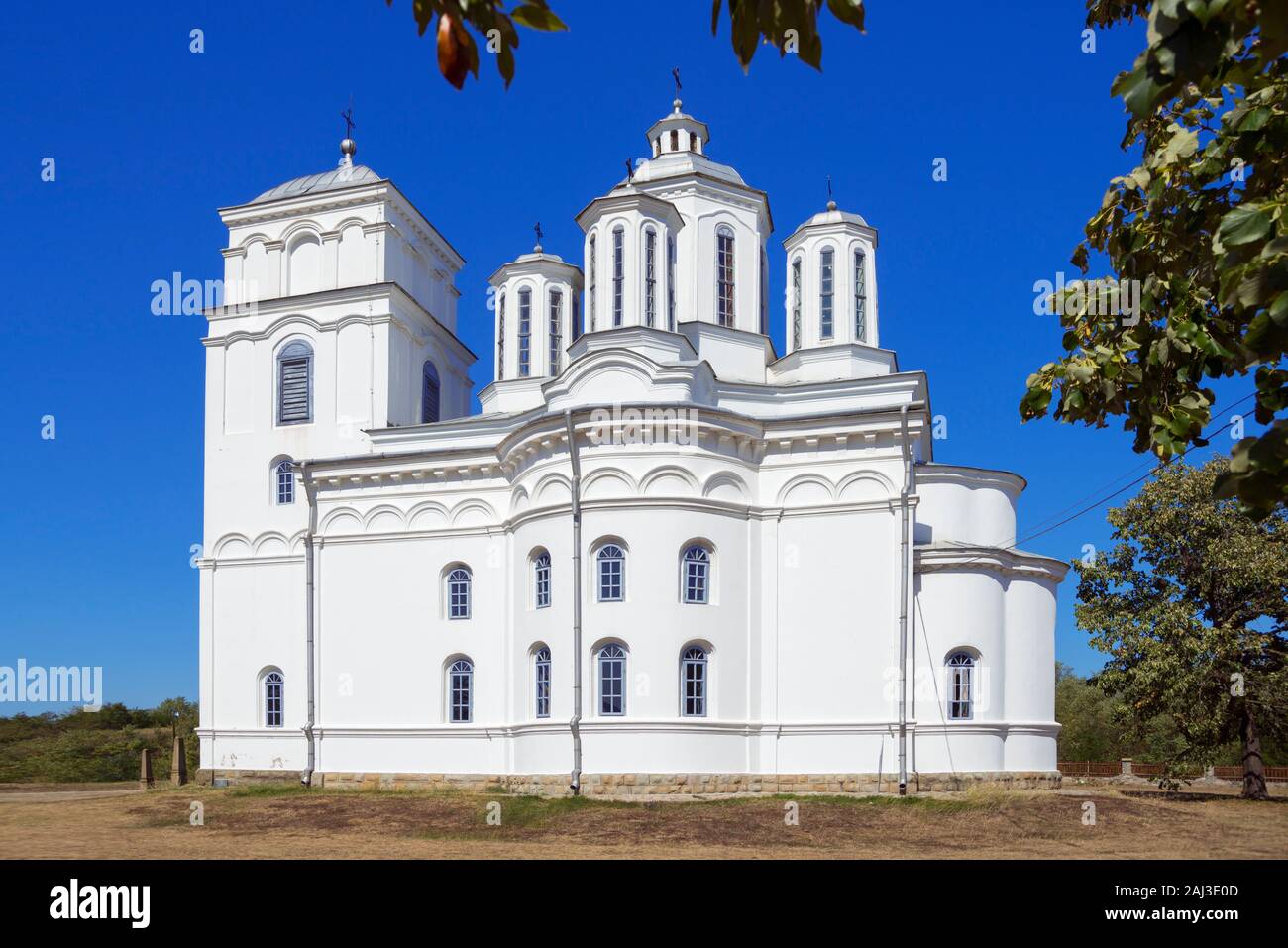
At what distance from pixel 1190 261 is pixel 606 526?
18595 mm

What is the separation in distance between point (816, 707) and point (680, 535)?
4.45 meters

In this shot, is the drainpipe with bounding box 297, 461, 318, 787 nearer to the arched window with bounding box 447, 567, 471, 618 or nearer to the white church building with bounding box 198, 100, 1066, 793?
the white church building with bounding box 198, 100, 1066, 793

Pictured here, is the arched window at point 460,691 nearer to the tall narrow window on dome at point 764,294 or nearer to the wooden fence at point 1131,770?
the tall narrow window on dome at point 764,294

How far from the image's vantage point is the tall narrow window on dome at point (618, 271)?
2902cm

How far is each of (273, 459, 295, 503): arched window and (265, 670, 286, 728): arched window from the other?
4190 mm

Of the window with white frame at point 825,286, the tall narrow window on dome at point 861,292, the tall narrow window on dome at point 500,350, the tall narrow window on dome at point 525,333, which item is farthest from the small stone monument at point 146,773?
the tall narrow window on dome at point 861,292

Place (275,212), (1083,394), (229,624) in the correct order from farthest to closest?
(275,212) < (229,624) < (1083,394)

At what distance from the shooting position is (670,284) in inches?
1155

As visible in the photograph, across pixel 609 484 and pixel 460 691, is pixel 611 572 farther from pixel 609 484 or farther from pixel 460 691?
pixel 460 691

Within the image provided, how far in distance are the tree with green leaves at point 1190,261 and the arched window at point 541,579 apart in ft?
62.3

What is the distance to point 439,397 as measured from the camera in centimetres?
3528

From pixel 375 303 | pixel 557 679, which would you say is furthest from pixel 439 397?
pixel 557 679

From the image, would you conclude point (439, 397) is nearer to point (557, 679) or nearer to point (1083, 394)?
point (557, 679)
